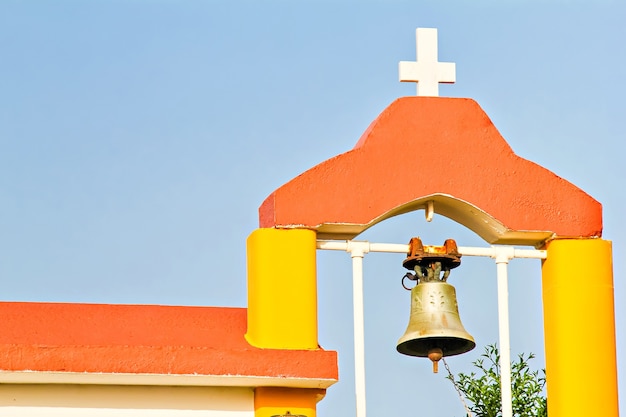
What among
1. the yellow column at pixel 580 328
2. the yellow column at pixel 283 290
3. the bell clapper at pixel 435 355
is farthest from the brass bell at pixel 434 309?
the yellow column at pixel 283 290

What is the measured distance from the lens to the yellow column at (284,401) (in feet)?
38.0

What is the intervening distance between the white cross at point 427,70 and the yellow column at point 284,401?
7.08 feet

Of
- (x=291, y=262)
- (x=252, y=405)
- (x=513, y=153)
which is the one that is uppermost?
(x=513, y=153)

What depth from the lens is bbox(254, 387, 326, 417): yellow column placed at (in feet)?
38.0

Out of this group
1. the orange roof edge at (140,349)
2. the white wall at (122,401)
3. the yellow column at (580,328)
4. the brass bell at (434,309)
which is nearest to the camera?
the orange roof edge at (140,349)

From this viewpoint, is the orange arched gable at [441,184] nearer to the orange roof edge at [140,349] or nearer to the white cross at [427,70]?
the white cross at [427,70]

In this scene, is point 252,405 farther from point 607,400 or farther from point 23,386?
point 607,400

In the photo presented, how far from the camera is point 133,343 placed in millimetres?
11742

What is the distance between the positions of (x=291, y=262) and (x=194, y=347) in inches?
32.3

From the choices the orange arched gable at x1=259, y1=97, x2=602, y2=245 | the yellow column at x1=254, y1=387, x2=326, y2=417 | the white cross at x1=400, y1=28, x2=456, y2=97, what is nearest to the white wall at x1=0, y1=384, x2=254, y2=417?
the yellow column at x1=254, y1=387, x2=326, y2=417

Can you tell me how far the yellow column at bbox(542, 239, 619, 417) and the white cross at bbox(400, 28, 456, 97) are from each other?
50.4 inches

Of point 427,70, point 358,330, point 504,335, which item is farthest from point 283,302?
point 427,70

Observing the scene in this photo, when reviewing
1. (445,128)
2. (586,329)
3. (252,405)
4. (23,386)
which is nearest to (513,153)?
(445,128)

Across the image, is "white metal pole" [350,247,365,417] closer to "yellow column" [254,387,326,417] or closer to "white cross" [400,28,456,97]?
"yellow column" [254,387,326,417]
